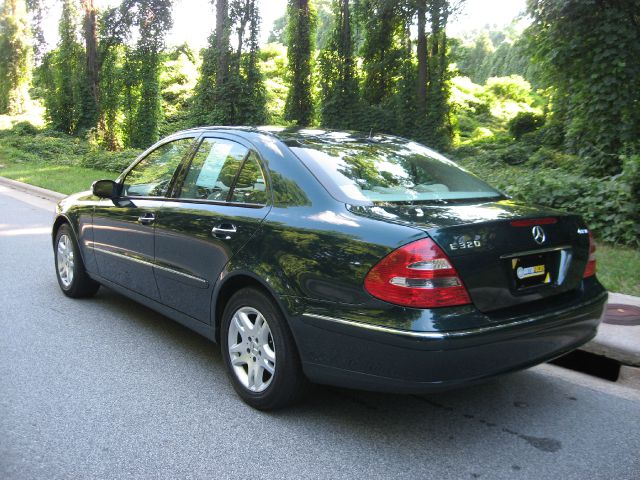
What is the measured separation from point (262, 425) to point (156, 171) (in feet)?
7.57

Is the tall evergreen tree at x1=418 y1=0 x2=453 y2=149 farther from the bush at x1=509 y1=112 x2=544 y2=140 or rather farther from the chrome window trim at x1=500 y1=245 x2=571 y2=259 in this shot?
the chrome window trim at x1=500 y1=245 x2=571 y2=259

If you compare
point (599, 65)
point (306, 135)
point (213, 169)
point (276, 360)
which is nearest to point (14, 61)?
point (599, 65)

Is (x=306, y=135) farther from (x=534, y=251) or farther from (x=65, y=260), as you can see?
(x=65, y=260)

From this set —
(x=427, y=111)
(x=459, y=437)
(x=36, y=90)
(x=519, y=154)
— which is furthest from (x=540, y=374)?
(x=36, y=90)

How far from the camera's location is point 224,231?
3.55m

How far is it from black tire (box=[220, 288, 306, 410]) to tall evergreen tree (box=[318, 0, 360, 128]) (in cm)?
1972

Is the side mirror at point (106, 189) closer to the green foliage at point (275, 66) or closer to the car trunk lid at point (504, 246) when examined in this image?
the car trunk lid at point (504, 246)

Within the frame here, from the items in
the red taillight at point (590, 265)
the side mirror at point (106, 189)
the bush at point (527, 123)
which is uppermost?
the bush at point (527, 123)

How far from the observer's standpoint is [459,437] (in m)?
3.08

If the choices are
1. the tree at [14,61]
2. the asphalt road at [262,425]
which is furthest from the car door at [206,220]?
the tree at [14,61]

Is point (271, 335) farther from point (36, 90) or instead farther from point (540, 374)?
point (36, 90)

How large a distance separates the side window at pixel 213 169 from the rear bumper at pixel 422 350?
4.04 ft

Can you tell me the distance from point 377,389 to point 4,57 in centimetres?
4404

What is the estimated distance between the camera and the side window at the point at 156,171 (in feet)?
14.4
